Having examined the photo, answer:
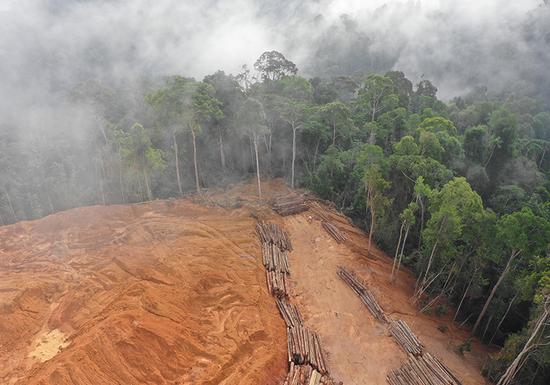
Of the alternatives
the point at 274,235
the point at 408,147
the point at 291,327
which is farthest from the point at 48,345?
the point at 408,147

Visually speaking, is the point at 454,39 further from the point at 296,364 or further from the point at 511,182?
the point at 296,364

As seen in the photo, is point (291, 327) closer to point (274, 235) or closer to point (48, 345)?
point (274, 235)

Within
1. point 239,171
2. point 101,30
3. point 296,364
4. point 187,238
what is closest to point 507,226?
point 296,364

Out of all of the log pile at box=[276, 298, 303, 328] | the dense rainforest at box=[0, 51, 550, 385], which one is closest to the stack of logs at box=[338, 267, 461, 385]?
the dense rainforest at box=[0, 51, 550, 385]

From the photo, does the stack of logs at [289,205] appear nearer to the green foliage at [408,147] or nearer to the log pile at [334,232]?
the log pile at [334,232]

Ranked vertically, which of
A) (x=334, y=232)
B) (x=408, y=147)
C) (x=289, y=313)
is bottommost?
(x=289, y=313)

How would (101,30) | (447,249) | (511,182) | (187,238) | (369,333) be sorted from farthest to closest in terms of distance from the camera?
(101,30) < (511,182) < (187,238) < (447,249) < (369,333)

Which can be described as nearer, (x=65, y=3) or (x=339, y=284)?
(x=339, y=284)
